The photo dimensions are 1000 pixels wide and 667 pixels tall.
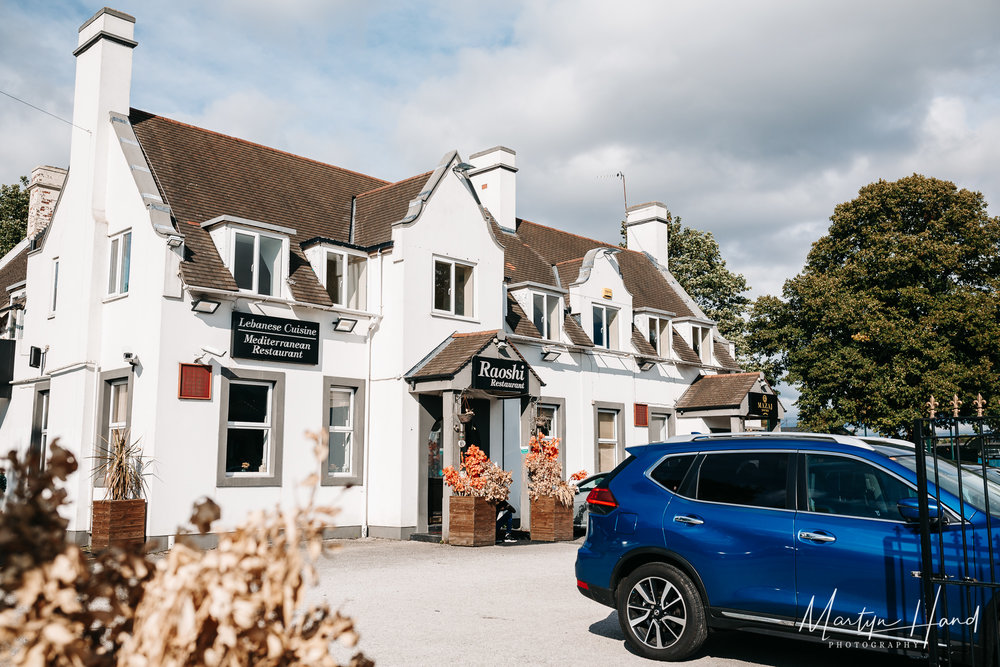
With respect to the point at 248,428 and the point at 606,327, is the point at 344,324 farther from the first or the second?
the point at 606,327

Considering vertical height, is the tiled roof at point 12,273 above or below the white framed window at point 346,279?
above

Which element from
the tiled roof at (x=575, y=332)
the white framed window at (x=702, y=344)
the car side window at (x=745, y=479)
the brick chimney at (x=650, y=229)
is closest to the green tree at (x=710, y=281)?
the brick chimney at (x=650, y=229)

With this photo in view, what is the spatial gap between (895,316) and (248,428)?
78.5ft

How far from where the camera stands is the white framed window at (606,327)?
25.0 meters

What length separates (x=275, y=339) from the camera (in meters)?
16.8

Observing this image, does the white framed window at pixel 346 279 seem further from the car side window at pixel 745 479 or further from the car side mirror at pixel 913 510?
the car side mirror at pixel 913 510

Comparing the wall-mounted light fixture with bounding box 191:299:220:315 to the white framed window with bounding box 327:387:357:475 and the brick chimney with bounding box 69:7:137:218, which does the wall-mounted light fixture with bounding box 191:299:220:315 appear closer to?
the white framed window with bounding box 327:387:357:475

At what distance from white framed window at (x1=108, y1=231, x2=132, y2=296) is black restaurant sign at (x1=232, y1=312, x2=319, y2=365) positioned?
99.2 inches

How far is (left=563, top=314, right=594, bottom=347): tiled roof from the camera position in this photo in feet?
77.3

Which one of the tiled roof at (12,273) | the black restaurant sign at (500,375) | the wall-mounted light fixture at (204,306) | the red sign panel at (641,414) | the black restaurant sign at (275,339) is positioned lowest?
the red sign panel at (641,414)

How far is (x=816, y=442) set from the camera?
7152mm

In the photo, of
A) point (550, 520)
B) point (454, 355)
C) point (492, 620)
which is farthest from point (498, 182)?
point (492, 620)

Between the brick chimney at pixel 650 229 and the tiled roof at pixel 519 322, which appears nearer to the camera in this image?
the tiled roof at pixel 519 322

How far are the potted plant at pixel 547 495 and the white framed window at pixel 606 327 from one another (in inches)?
Result: 283
